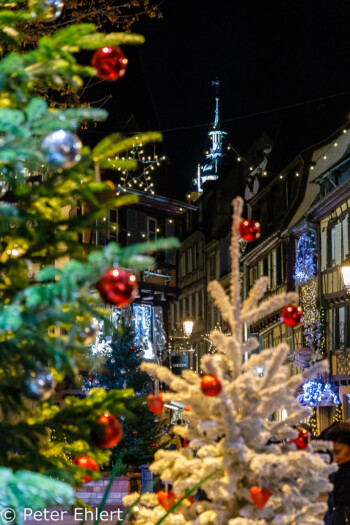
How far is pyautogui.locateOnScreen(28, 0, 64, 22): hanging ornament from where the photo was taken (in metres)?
3.78

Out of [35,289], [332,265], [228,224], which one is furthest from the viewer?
[228,224]

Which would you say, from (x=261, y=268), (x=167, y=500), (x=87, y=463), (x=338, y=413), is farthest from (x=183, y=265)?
(x=87, y=463)

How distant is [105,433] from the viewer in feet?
13.0

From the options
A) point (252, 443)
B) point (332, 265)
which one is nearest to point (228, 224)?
point (332, 265)

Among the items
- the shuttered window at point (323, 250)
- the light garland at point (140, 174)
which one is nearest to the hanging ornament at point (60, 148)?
the light garland at point (140, 174)

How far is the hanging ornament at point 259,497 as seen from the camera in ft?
16.5

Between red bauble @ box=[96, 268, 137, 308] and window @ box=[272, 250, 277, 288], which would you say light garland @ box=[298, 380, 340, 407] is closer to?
window @ box=[272, 250, 277, 288]

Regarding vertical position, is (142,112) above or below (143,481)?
above

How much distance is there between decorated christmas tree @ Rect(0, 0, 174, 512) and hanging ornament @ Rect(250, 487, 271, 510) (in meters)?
1.24

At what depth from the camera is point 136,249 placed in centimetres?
307

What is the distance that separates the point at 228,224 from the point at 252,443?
57.1 meters

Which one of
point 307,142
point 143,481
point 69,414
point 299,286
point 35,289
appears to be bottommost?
point 143,481

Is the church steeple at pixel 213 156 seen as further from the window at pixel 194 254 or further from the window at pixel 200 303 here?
the window at pixel 200 303

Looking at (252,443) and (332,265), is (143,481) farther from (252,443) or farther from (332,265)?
(332,265)
